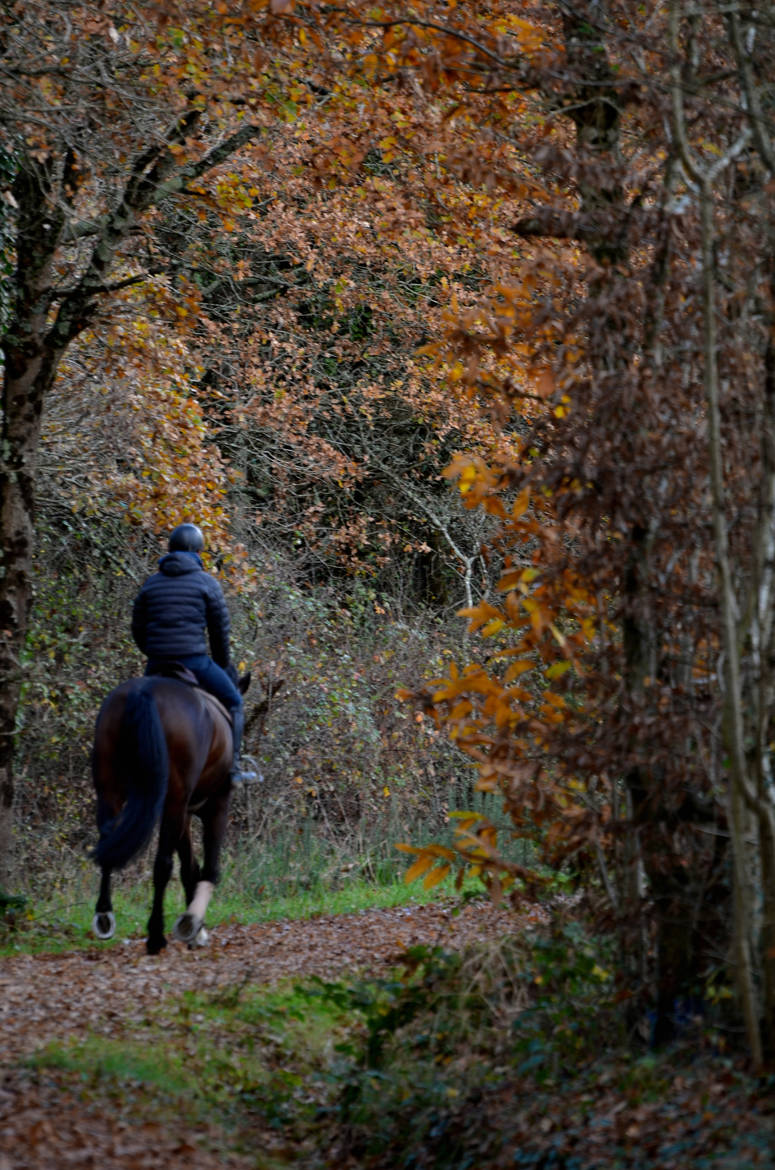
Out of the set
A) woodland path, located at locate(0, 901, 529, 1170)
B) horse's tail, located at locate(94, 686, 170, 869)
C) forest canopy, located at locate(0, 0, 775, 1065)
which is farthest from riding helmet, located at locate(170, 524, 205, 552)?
woodland path, located at locate(0, 901, 529, 1170)

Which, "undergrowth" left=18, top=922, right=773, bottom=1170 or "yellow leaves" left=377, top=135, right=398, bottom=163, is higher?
"yellow leaves" left=377, top=135, right=398, bottom=163

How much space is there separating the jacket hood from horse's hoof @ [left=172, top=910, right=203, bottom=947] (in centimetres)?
237

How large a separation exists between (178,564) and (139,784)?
1582 mm

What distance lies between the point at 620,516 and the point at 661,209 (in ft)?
4.17

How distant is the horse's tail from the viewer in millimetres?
8578

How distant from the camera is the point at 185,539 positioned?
9414mm

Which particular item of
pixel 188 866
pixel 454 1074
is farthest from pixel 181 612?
pixel 454 1074

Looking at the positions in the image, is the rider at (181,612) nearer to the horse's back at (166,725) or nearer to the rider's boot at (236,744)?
the horse's back at (166,725)

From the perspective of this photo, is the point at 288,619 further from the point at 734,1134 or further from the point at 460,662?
the point at 734,1134

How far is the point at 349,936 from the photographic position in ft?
30.3

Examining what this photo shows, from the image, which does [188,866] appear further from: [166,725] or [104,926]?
[166,725]

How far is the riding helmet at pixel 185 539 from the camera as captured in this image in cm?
941

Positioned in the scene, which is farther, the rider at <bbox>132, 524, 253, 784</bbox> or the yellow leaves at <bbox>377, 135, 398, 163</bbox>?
the yellow leaves at <bbox>377, 135, 398, 163</bbox>

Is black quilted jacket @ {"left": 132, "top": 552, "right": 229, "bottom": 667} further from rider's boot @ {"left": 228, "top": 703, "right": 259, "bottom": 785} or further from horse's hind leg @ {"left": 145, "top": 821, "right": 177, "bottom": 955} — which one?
horse's hind leg @ {"left": 145, "top": 821, "right": 177, "bottom": 955}
